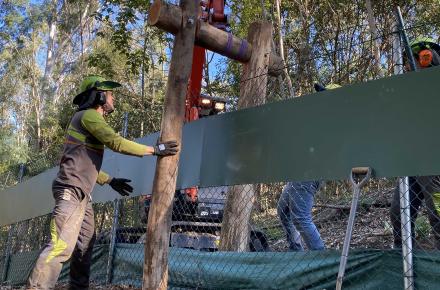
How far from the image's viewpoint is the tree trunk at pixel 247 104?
5.15 metres

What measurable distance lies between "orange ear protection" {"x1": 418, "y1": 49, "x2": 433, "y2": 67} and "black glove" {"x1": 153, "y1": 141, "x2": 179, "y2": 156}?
209cm

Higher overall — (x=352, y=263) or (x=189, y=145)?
(x=189, y=145)

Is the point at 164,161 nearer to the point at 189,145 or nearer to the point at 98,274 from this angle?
the point at 189,145

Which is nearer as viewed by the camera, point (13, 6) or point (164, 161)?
point (164, 161)

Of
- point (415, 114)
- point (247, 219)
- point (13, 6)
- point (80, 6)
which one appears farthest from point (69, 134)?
point (13, 6)

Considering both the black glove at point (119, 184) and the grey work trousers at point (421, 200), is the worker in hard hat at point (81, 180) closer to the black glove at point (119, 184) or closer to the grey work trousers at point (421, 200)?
the black glove at point (119, 184)

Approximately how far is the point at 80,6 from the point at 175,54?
21.4 metres

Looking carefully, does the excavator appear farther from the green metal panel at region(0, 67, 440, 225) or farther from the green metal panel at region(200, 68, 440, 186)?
the green metal panel at region(200, 68, 440, 186)

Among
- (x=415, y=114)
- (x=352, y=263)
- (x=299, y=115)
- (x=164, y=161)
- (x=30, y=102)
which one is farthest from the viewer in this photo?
(x=30, y=102)

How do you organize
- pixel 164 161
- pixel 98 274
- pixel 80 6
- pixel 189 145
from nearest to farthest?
pixel 164 161
pixel 189 145
pixel 98 274
pixel 80 6

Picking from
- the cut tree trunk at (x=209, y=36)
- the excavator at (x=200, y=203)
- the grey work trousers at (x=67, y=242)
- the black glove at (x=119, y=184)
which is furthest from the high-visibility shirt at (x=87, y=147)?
the excavator at (x=200, y=203)

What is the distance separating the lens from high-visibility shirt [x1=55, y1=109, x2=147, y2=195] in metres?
4.61

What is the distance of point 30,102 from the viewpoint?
2706 cm

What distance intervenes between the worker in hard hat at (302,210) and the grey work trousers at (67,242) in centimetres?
192
